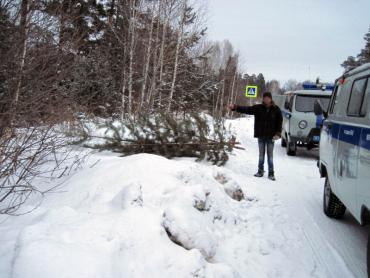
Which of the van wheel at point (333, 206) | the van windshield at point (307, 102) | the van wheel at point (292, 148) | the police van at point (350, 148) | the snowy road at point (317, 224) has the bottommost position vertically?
the snowy road at point (317, 224)

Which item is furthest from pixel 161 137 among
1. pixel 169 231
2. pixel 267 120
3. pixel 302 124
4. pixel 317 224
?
pixel 302 124

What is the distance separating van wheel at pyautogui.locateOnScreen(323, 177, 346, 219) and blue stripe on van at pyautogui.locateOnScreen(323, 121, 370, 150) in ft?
3.22

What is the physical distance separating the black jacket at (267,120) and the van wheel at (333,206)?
2.38m

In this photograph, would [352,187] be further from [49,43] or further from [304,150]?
[304,150]

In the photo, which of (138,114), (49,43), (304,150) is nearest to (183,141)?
(138,114)

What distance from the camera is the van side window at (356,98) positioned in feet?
11.2

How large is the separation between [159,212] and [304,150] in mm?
9443

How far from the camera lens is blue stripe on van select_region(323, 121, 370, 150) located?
9.60ft

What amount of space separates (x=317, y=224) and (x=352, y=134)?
189 cm

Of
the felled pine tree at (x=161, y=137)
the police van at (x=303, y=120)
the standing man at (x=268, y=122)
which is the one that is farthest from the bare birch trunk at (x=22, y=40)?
the police van at (x=303, y=120)

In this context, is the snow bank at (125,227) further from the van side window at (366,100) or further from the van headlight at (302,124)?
the van headlight at (302,124)

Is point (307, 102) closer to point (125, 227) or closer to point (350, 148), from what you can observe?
point (350, 148)

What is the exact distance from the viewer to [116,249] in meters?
2.82

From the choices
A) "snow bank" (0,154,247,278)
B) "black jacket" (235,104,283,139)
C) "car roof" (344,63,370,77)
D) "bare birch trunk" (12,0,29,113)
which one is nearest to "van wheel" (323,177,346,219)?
"snow bank" (0,154,247,278)
